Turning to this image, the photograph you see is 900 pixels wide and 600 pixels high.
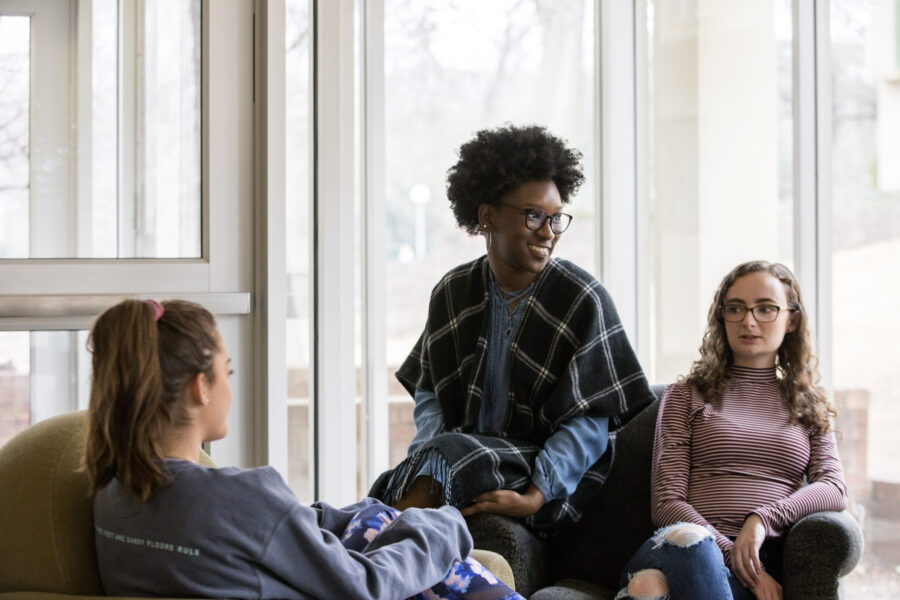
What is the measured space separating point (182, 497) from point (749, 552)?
115cm

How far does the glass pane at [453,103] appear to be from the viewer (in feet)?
10.9

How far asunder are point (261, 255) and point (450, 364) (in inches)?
25.5

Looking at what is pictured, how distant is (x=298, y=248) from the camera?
9.04ft

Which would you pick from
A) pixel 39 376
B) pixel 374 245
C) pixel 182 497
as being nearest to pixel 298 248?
pixel 374 245

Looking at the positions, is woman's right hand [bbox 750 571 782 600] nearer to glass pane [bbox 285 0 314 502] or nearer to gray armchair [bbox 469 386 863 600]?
gray armchair [bbox 469 386 863 600]

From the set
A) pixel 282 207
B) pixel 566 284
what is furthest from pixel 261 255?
pixel 566 284

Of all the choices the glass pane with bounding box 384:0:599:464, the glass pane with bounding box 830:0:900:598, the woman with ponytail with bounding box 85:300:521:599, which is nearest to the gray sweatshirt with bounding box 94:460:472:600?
the woman with ponytail with bounding box 85:300:521:599

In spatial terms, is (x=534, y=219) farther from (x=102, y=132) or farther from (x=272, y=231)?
(x=102, y=132)

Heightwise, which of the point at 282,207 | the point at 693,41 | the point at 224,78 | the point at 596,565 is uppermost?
the point at 693,41

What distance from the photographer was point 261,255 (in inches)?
102

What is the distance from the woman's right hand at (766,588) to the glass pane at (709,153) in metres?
1.02

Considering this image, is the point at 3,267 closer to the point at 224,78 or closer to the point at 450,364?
the point at 224,78

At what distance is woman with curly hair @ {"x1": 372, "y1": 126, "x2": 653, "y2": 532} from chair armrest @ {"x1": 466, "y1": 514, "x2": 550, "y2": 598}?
27mm

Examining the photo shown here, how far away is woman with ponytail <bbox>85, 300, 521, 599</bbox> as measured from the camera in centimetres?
125
